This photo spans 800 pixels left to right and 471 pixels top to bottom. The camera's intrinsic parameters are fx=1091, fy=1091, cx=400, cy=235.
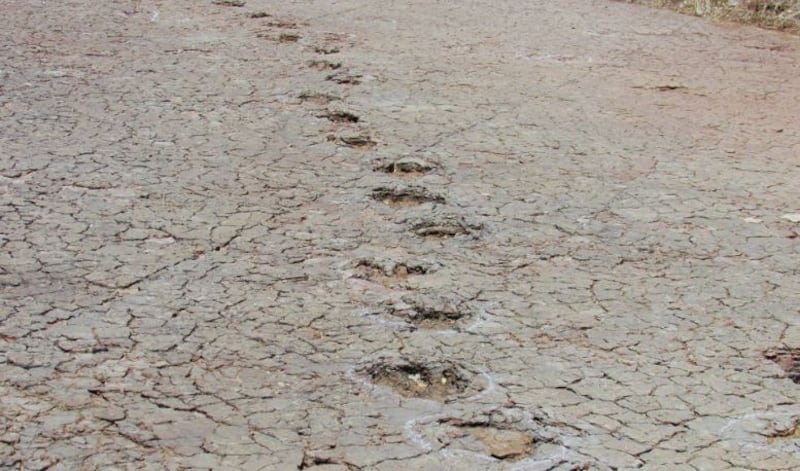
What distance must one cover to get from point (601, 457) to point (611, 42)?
5587mm

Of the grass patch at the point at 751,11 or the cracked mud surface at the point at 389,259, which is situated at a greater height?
the grass patch at the point at 751,11

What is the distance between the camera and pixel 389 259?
390 cm

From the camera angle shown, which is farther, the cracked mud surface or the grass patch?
the grass patch

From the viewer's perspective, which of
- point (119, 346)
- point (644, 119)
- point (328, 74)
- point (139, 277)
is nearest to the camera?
point (119, 346)

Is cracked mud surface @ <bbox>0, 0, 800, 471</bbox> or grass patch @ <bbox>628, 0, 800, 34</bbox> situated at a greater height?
grass patch @ <bbox>628, 0, 800, 34</bbox>

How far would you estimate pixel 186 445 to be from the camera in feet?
8.75

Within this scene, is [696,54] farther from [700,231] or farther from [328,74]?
[700,231]

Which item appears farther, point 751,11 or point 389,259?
point 751,11

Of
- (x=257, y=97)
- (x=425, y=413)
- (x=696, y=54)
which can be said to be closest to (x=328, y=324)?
(x=425, y=413)

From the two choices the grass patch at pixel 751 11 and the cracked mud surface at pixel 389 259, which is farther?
the grass patch at pixel 751 11

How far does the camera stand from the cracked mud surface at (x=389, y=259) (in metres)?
2.81

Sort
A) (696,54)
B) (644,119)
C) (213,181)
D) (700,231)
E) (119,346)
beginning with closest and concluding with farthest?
(119,346), (700,231), (213,181), (644,119), (696,54)

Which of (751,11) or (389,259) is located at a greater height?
(751,11)

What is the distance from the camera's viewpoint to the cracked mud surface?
9.21 ft
